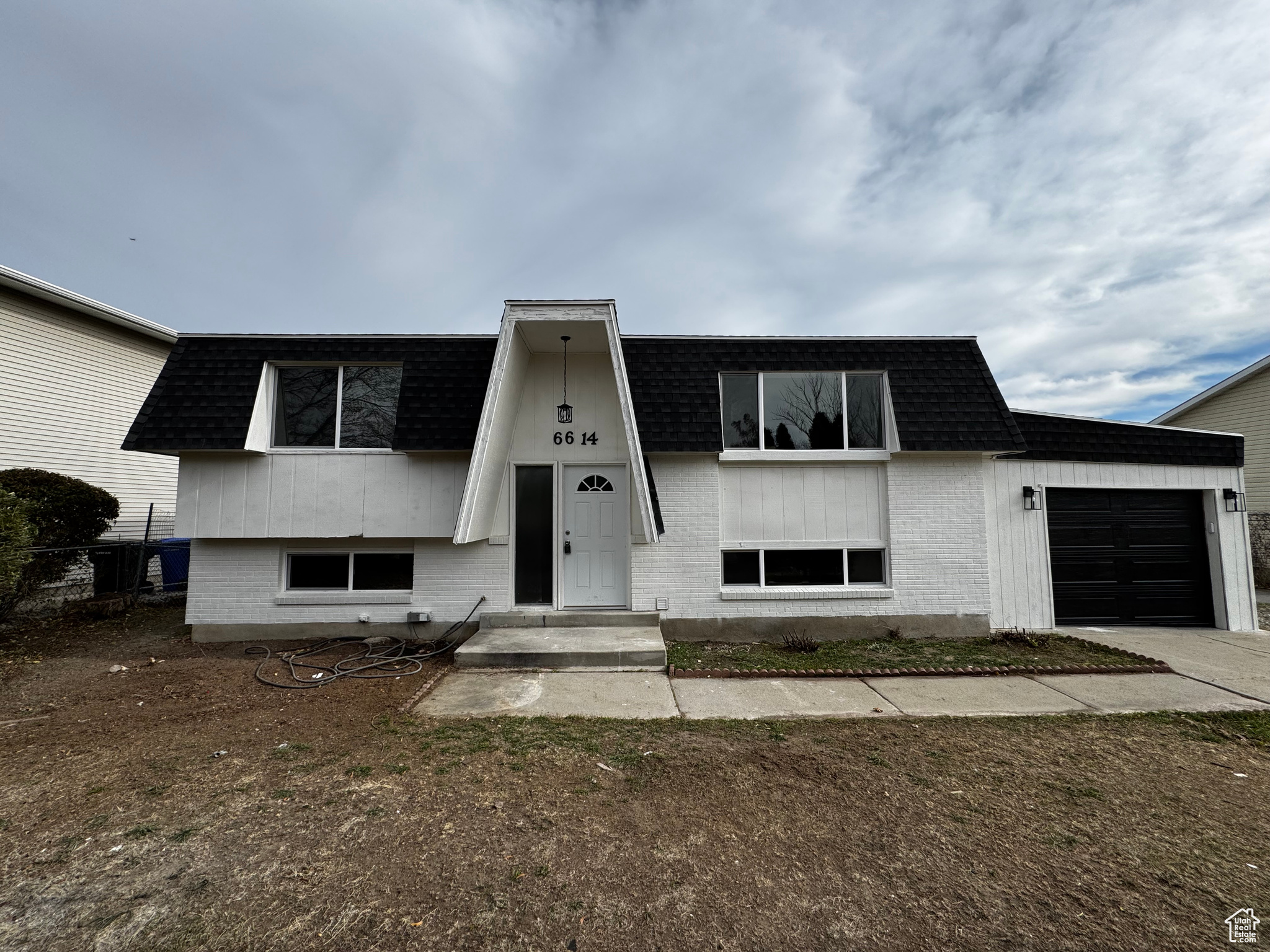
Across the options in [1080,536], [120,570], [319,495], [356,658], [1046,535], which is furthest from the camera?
[120,570]

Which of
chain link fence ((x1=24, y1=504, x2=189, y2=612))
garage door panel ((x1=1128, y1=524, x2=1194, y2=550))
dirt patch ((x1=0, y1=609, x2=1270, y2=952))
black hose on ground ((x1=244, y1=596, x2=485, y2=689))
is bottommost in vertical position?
dirt patch ((x1=0, y1=609, x2=1270, y2=952))

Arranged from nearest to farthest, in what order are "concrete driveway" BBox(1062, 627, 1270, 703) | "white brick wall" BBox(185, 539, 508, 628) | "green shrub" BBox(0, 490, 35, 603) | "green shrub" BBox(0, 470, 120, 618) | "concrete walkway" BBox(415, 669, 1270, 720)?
"concrete walkway" BBox(415, 669, 1270, 720) → "concrete driveway" BBox(1062, 627, 1270, 703) → "green shrub" BBox(0, 490, 35, 603) → "white brick wall" BBox(185, 539, 508, 628) → "green shrub" BBox(0, 470, 120, 618)

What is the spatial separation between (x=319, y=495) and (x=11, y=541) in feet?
13.0

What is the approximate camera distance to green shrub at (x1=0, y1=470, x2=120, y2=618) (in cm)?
851

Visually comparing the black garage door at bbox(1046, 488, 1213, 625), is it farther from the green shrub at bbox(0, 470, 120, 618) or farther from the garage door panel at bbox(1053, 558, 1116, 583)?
the green shrub at bbox(0, 470, 120, 618)

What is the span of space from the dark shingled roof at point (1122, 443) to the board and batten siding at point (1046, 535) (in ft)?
0.40

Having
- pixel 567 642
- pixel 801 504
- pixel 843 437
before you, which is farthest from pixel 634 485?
pixel 843 437

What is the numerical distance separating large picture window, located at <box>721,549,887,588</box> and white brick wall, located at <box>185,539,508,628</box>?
3470 mm

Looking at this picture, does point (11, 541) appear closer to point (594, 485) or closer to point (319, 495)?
point (319, 495)

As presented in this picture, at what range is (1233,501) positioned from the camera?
8648 mm

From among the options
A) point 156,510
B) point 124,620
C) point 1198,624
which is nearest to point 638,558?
point 124,620

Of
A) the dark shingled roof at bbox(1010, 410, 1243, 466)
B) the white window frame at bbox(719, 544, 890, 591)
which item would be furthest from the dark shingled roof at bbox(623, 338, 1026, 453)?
the white window frame at bbox(719, 544, 890, 591)

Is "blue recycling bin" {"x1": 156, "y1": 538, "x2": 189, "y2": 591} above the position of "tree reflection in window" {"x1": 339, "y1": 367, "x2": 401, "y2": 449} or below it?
below

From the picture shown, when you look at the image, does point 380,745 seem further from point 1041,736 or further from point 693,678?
point 1041,736
